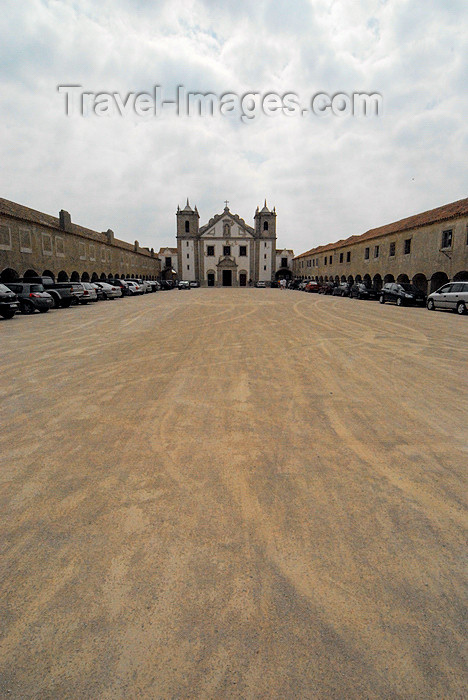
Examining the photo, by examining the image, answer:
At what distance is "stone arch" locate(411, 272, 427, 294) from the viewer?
29234mm

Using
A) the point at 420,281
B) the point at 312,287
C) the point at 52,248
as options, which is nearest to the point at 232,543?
the point at 420,281

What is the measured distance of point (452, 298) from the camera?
63.6ft

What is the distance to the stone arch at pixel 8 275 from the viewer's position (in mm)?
25188

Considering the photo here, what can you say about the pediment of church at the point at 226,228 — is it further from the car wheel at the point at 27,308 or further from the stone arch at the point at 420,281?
the car wheel at the point at 27,308

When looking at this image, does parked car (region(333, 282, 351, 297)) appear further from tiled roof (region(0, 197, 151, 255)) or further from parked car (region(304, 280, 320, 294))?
tiled roof (region(0, 197, 151, 255))

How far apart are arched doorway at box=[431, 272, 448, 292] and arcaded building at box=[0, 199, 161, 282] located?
30.4 meters

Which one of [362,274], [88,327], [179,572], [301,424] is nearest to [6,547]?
[179,572]

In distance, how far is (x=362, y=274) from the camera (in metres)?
39.8

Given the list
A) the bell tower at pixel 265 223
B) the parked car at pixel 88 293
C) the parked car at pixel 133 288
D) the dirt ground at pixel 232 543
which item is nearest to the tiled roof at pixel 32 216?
the parked car at pixel 133 288

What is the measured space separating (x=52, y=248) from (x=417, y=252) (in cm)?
3005

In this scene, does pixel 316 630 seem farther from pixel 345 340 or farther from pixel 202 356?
pixel 345 340

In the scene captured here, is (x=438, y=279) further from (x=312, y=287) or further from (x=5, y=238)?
(x=5, y=238)

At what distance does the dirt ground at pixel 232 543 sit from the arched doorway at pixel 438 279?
2583 centimetres

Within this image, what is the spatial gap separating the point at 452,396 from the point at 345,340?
4.73 meters
